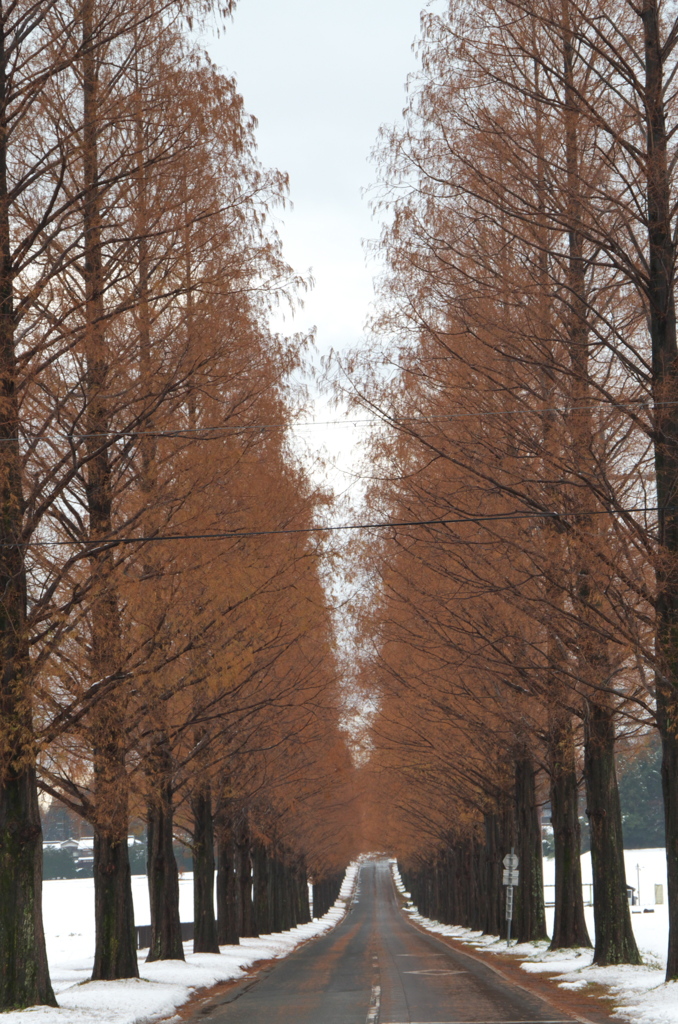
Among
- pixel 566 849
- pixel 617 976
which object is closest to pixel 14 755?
pixel 617 976

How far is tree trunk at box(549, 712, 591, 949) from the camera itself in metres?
22.9

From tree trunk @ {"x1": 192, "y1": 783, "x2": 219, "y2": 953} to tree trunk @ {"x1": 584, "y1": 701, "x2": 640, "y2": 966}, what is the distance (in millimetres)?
10441

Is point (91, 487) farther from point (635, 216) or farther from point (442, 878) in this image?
point (442, 878)

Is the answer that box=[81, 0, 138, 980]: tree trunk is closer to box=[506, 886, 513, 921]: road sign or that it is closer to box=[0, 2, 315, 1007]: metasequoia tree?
box=[0, 2, 315, 1007]: metasequoia tree

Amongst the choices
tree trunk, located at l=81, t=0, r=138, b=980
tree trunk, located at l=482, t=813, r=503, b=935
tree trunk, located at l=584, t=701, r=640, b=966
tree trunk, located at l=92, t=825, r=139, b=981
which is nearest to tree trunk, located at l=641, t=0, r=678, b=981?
tree trunk, located at l=584, t=701, r=640, b=966

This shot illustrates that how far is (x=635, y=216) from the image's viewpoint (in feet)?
44.8

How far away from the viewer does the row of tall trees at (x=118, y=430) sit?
13.5 metres

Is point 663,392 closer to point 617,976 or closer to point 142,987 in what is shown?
point 617,976

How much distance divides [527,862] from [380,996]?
12.3m

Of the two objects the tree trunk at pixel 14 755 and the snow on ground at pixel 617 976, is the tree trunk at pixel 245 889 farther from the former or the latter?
the tree trunk at pixel 14 755

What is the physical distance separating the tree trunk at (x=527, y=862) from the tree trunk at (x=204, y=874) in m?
7.24

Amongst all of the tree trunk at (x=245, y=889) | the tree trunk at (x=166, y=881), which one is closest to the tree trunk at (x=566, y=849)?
the tree trunk at (x=166, y=881)

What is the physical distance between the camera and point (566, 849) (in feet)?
79.1

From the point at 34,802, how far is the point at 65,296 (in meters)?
6.20
